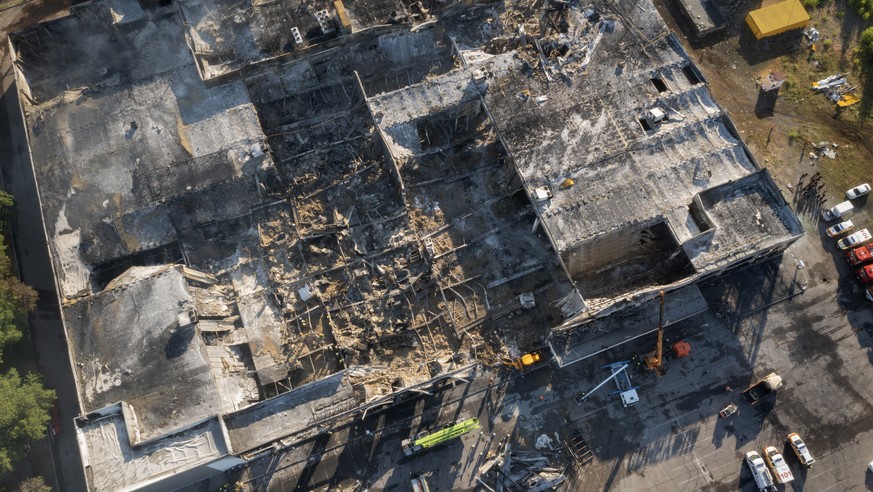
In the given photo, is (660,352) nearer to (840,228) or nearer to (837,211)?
(840,228)

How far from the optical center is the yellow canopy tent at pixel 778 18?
39438mm

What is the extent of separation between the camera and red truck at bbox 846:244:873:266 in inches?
1373

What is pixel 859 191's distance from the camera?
120 ft

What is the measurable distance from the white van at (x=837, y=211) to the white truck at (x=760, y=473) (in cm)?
1694

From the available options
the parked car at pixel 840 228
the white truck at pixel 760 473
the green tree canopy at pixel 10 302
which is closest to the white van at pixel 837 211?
the parked car at pixel 840 228

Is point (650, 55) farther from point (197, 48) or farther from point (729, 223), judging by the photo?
point (197, 48)

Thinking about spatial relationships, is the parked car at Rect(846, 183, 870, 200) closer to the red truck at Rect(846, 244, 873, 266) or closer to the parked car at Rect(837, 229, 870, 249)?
the parked car at Rect(837, 229, 870, 249)

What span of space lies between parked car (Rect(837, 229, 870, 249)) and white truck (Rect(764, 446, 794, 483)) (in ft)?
47.7

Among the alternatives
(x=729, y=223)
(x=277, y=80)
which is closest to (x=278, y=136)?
(x=277, y=80)

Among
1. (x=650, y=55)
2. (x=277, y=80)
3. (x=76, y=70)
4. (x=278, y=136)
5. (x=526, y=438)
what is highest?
(x=76, y=70)

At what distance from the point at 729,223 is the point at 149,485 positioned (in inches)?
1405

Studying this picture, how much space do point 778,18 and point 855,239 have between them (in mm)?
17188

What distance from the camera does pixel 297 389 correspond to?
29.7 m

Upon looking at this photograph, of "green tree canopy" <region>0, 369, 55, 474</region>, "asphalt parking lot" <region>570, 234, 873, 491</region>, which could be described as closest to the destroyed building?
"green tree canopy" <region>0, 369, 55, 474</region>
